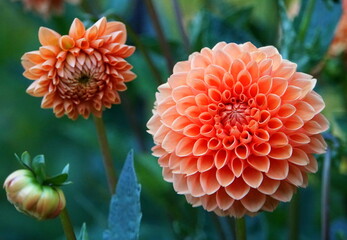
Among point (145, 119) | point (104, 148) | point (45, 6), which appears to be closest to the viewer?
point (104, 148)

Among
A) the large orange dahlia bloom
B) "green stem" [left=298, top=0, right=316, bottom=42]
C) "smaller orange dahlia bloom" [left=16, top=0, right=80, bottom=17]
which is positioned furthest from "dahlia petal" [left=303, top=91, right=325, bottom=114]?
"smaller orange dahlia bloom" [left=16, top=0, right=80, bottom=17]

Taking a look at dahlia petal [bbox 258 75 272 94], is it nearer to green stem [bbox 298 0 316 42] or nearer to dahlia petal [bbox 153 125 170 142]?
dahlia petal [bbox 153 125 170 142]

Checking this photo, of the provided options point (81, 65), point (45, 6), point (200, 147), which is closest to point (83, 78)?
point (81, 65)

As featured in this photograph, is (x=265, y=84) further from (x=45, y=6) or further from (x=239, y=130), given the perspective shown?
(x=45, y=6)

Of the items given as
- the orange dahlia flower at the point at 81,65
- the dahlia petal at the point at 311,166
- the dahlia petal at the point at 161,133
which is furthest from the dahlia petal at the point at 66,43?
the dahlia petal at the point at 311,166

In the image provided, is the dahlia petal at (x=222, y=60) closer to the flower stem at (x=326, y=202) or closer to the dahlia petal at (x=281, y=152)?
the dahlia petal at (x=281, y=152)

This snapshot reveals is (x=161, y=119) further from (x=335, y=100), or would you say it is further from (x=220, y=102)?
(x=335, y=100)
